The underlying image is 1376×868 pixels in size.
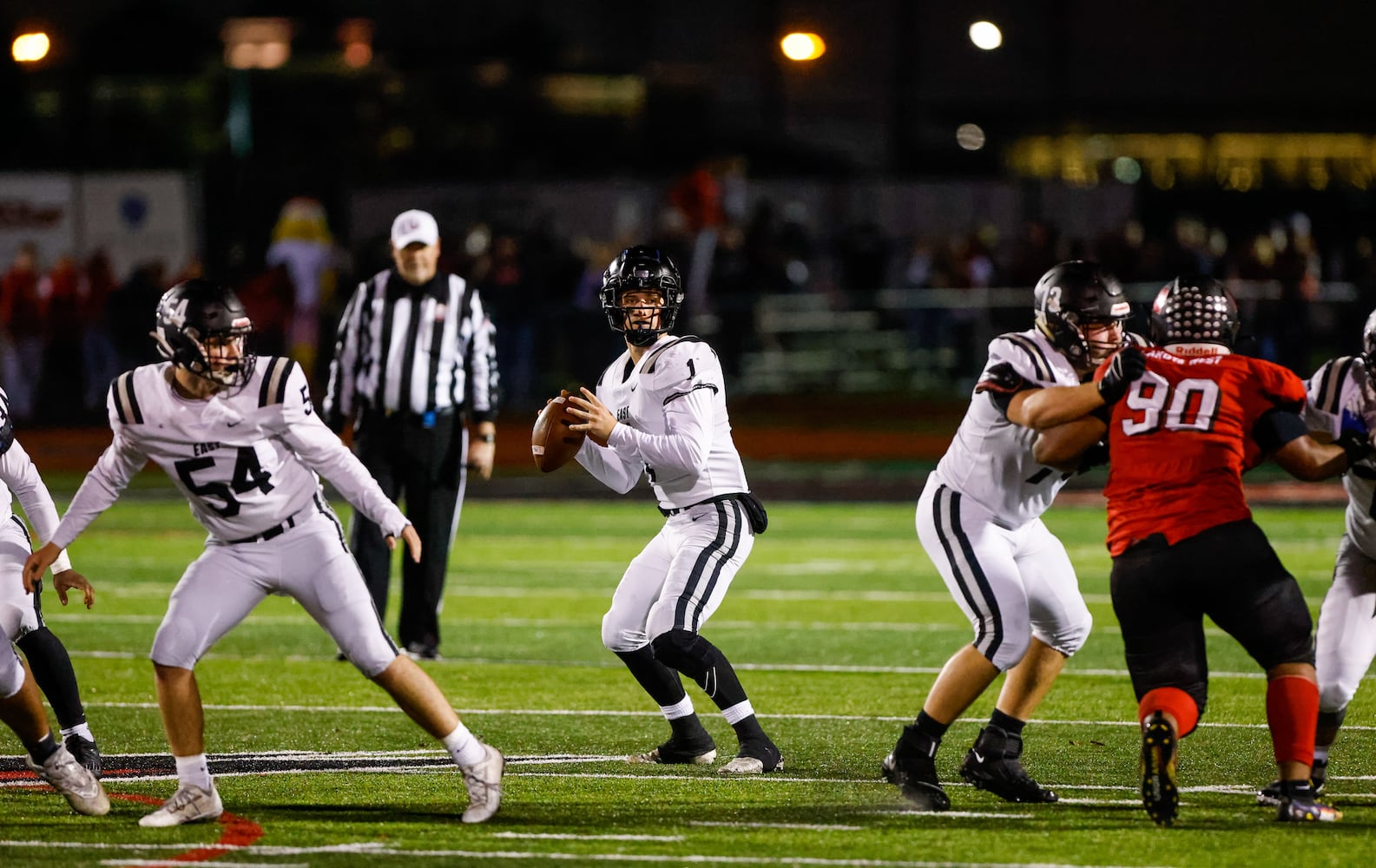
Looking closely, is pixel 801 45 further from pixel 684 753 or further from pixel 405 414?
pixel 684 753

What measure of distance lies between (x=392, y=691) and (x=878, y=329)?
15218mm

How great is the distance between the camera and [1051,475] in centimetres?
577

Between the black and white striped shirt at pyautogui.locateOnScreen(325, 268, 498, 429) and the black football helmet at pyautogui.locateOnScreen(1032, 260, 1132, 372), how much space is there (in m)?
3.86

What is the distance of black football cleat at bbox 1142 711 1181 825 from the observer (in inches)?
199

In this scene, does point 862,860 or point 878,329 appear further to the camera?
point 878,329

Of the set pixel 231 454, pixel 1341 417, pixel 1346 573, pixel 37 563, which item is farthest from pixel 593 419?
pixel 1346 573

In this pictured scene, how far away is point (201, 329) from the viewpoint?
5.43m

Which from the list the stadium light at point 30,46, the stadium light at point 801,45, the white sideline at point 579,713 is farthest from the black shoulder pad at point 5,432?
the stadium light at point 30,46

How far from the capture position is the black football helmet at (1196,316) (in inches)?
210

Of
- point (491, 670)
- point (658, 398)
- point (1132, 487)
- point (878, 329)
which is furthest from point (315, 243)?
point (1132, 487)

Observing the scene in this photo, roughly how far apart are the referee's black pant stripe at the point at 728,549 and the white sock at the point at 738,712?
295 millimetres

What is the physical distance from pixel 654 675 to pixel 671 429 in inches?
34.0

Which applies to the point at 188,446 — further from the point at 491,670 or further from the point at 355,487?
the point at 491,670

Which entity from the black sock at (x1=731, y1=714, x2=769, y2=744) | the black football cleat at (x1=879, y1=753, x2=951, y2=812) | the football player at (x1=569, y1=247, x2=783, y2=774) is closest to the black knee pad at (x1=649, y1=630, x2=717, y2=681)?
the football player at (x1=569, y1=247, x2=783, y2=774)
